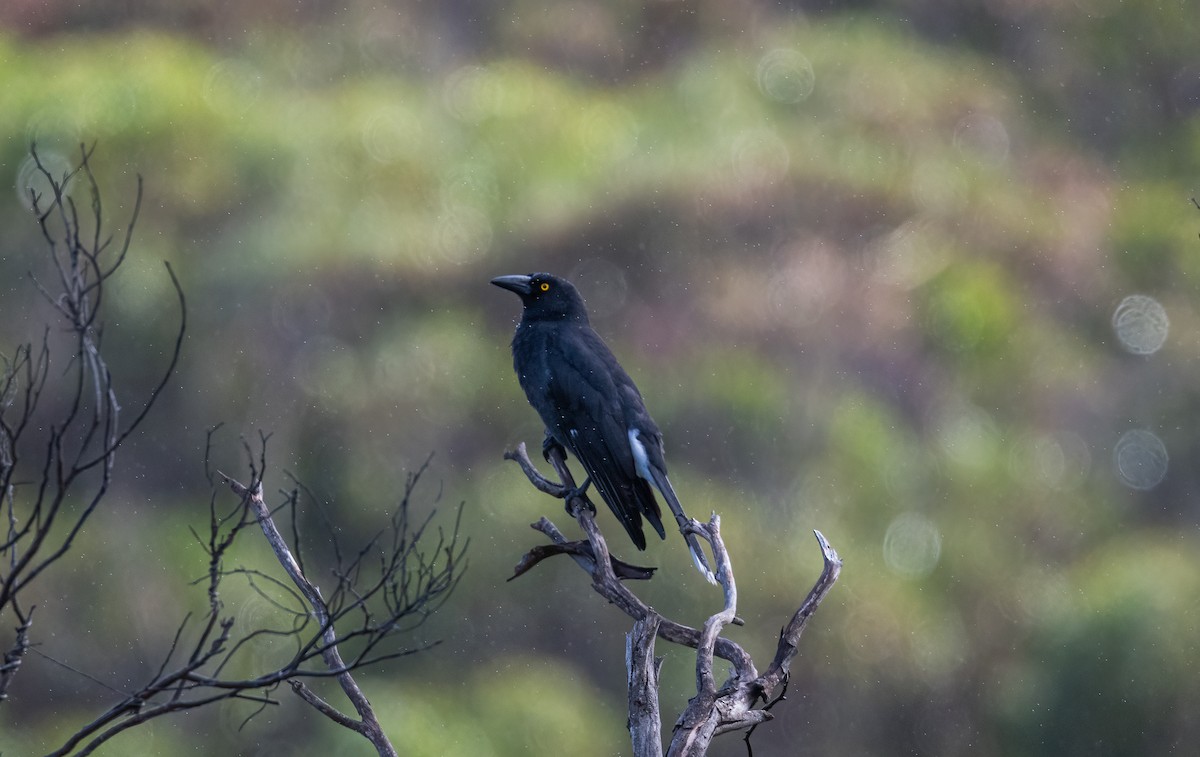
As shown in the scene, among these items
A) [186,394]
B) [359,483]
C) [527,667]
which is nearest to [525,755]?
[527,667]

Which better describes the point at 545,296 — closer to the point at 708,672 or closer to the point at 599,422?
the point at 599,422

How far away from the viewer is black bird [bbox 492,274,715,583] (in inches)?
199

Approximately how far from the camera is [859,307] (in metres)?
16.8

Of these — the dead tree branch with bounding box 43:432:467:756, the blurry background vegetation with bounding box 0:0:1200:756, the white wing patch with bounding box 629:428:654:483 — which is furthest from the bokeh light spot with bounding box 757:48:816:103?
the dead tree branch with bounding box 43:432:467:756

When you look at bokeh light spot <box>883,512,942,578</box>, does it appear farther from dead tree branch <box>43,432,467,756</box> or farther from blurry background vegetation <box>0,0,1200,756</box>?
dead tree branch <box>43,432,467,756</box>

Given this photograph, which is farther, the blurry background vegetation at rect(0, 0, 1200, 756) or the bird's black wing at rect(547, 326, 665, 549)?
the blurry background vegetation at rect(0, 0, 1200, 756)

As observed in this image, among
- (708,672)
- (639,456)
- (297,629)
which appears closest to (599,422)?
(639,456)

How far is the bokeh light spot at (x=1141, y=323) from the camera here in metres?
18.2

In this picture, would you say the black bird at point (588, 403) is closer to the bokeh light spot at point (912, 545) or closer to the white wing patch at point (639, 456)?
the white wing patch at point (639, 456)

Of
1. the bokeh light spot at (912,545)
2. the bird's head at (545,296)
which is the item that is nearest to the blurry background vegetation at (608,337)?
the bokeh light spot at (912,545)

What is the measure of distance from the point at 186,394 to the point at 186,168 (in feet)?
9.78

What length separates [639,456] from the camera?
17.1 feet

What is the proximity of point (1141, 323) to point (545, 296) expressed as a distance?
14.8 m

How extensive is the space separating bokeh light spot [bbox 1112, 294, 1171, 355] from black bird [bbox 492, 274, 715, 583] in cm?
1421
